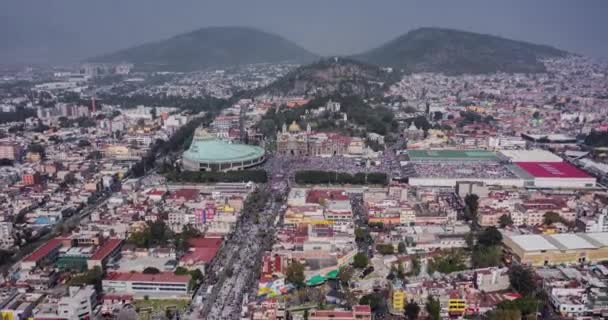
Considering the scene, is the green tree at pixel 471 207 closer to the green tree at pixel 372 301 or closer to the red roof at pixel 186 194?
the green tree at pixel 372 301

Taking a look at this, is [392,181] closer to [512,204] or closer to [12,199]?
[512,204]

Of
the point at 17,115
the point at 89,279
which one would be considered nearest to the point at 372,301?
the point at 89,279

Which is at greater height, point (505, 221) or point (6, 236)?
point (505, 221)

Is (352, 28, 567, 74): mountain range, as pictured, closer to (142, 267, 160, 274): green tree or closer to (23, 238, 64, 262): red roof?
(23, 238, 64, 262): red roof

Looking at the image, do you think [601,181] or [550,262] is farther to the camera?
[601,181]

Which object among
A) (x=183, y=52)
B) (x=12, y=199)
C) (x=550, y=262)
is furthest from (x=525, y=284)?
(x=183, y=52)

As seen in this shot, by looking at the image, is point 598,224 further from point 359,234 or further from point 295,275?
point 295,275

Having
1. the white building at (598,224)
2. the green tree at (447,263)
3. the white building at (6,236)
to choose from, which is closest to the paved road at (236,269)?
the green tree at (447,263)
